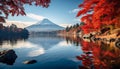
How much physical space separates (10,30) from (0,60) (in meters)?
133

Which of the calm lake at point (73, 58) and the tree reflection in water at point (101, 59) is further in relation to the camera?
the calm lake at point (73, 58)

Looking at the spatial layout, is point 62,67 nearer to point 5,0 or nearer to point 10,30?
point 5,0

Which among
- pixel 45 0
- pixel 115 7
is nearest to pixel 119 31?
pixel 115 7

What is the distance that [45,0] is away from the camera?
25.9ft

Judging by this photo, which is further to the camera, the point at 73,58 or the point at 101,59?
the point at 73,58

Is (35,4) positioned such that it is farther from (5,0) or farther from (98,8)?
(98,8)

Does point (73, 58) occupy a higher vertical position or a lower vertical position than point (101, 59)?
lower

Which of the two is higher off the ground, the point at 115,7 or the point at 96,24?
the point at 115,7

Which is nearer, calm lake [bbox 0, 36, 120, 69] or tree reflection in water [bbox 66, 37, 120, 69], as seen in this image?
tree reflection in water [bbox 66, 37, 120, 69]

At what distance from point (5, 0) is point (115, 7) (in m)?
8.43

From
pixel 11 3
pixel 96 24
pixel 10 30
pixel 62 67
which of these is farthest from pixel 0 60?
pixel 10 30

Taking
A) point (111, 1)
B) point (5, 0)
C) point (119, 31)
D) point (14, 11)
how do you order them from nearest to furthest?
point (5, 0)
point (14, 11)
point (111, 1)
point (119, 31)

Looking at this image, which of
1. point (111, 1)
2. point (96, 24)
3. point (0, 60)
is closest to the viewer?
point (111, 1)

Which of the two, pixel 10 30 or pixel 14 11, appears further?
pixel 10 30
